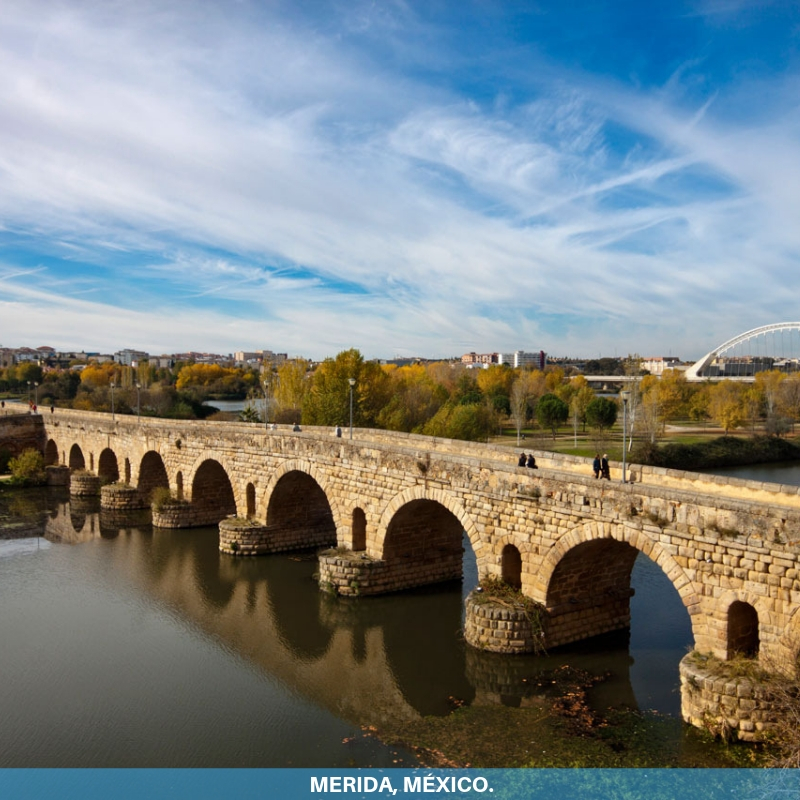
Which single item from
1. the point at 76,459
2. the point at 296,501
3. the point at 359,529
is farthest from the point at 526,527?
the point at 76,459

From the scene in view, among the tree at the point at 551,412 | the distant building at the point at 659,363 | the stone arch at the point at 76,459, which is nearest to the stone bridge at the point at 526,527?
the stone arch at the point at 76,459

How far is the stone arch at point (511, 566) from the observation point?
1253 cm

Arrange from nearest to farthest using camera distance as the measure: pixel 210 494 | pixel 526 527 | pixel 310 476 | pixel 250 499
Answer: pixel 526 527 < pixel 310 476 < pixel 250 499 < pixel 210 494

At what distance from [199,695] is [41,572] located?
913 cm

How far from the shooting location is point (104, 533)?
2322cm

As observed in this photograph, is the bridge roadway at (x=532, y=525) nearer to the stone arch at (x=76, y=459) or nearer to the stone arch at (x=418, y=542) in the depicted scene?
the stone arch at (x=418, y=542)

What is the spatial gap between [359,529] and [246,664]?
433cm

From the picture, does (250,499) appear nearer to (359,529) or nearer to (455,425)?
(359,529)

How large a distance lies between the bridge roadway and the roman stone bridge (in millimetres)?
25

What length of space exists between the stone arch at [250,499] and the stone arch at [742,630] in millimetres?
13662

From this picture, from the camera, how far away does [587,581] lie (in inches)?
487

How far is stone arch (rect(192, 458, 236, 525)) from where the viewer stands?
23.0 meters

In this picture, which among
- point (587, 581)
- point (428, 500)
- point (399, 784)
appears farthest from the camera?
point (428, 500)

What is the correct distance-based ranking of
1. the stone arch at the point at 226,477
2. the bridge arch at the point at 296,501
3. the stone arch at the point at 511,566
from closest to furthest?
the stone arch at the point at 511,566 → the bridge arch at the point at 296,501 → the stone arch at the point at 226,477
